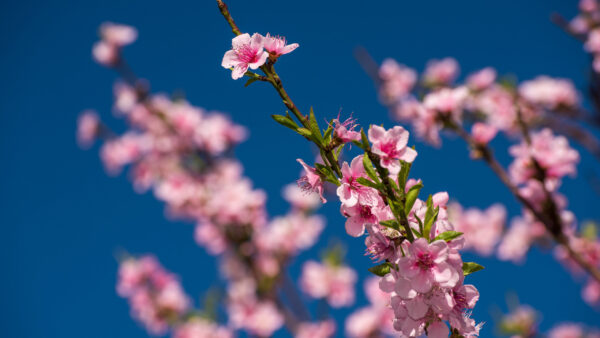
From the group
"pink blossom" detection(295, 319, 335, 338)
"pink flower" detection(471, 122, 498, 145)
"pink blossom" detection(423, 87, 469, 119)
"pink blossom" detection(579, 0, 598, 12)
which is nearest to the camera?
"pink flower" detection(471, 122, 498, 145)

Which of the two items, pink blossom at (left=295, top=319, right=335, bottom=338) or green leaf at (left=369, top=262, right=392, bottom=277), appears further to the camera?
pink blossom at (left=295, top=319, right=335, bottom=338)

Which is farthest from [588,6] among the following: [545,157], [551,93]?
[545,157]

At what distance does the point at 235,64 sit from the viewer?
145cm

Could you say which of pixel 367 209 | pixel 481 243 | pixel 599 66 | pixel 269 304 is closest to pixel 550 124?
pixel 599 66

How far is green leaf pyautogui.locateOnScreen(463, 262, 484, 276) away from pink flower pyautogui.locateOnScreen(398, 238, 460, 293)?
0.11 m

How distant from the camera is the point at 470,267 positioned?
1.26 meters

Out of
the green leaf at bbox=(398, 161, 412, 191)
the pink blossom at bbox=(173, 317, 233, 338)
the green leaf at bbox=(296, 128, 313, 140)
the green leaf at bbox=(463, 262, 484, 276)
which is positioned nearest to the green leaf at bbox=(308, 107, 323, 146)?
the green leaf at bbox=(296, 128, 313, 140)

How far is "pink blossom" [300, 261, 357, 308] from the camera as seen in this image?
5.98m

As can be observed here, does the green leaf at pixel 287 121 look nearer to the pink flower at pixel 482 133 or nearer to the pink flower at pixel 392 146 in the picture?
the pink flower at pixel 392 146

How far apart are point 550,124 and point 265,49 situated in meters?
3.66

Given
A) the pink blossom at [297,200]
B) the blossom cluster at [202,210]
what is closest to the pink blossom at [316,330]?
the blossom cluster at [202,210]

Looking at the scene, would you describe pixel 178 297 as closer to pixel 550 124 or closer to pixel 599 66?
pixel 550 124

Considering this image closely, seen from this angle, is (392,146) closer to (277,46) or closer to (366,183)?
(366,183)

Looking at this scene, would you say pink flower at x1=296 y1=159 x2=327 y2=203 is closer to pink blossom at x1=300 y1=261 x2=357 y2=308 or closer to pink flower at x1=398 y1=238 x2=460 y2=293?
pink flower at x1=398 y1=238 x2=460 y2=293
